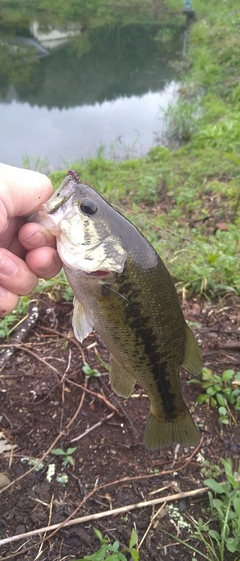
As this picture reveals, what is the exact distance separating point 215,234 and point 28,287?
122 inches

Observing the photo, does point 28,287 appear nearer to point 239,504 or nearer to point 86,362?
point 86,362

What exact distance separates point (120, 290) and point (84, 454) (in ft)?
4.07

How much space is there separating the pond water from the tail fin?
695 cm

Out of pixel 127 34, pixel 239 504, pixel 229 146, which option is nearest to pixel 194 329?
pixel 239 504

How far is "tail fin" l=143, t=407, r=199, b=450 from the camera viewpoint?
2086 mm

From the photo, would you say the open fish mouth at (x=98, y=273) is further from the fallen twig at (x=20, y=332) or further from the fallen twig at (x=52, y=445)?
the fallen twig at (x=20, y=332)

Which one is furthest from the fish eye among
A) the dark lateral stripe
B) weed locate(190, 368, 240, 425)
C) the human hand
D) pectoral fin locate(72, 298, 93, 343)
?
weed locate(190, 368, 240, 425)

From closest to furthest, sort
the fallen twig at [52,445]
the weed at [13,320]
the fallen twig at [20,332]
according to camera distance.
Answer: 1. the fallen twig at [52,445]
2. the fallen twig at [20,332]
3. the weed at [13,320]

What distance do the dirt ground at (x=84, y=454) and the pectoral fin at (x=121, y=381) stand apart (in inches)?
26.6

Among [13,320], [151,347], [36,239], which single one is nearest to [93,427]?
[151,347]

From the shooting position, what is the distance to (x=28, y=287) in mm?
1961

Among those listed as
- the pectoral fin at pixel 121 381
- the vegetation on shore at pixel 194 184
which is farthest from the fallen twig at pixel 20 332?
the pectoral fin at pixel 121 381

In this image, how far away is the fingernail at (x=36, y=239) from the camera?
1771 mm

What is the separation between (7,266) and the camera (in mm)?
1825
